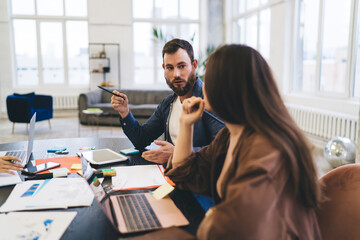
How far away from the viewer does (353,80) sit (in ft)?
13.5

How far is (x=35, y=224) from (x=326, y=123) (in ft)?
13.8

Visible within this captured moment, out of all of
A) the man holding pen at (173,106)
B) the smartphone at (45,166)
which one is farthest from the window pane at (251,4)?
the smartphone at (45,166)

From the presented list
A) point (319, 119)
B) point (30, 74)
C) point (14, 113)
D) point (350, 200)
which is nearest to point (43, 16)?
point (30, 74)

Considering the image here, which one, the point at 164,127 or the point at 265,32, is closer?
the point at 164,127

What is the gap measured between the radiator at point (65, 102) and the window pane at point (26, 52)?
805 mm

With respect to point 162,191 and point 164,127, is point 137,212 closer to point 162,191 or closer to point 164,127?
point 162,191

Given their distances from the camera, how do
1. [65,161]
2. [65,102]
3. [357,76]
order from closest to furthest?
[65,161] < [357,76] < [65,102]

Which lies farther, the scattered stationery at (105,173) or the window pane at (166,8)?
the window pane at (166,8)

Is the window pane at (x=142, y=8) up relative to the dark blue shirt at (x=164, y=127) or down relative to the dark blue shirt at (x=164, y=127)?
up

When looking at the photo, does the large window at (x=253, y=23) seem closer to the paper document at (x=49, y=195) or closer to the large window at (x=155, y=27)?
the large window at (x=155, y=27)

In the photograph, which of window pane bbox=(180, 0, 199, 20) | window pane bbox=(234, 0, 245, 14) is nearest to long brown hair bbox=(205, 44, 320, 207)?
window pane bbox=(234, 0, 245, 14)

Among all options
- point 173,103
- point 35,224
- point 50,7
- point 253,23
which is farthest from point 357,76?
point 50,7

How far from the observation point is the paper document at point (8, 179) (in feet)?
4.08

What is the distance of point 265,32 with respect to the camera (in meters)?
6.45
